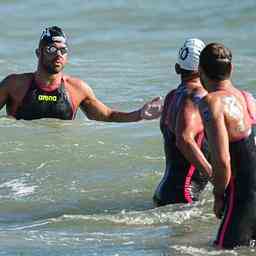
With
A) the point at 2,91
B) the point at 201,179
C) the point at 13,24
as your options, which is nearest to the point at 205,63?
the point at 201,179

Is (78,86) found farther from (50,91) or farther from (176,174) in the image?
(176,174)

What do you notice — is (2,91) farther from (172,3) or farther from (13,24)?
(172,3)

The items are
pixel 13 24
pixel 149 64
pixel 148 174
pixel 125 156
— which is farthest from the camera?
pixel 13 24

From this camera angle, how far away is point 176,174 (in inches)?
346

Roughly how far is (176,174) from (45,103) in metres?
3.00

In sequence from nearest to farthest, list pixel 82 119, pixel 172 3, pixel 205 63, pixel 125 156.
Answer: pixel 205 63, pixel 125 156, pixel 82 119, pixel 172 3

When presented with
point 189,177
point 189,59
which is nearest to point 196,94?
point 189,59

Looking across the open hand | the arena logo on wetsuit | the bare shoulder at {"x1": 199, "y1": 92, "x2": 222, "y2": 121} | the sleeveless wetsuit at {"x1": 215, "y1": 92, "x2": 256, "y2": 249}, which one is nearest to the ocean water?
the sleeveless wetsuit at {"x1": 215, "y1": 92, "x2": 256, "y2": 249}

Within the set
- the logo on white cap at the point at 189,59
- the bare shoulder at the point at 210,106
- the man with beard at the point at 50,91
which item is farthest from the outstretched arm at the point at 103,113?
the bare shoulder at the point at 210,106

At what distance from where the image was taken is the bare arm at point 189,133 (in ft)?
27.2

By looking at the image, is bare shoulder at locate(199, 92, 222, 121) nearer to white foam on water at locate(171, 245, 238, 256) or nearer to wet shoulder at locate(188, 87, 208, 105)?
white foam on water at locate(171, 245, 238, 256)

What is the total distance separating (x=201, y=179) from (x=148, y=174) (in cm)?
177

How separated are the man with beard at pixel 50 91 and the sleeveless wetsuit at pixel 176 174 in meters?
2.20

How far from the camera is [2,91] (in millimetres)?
11172
